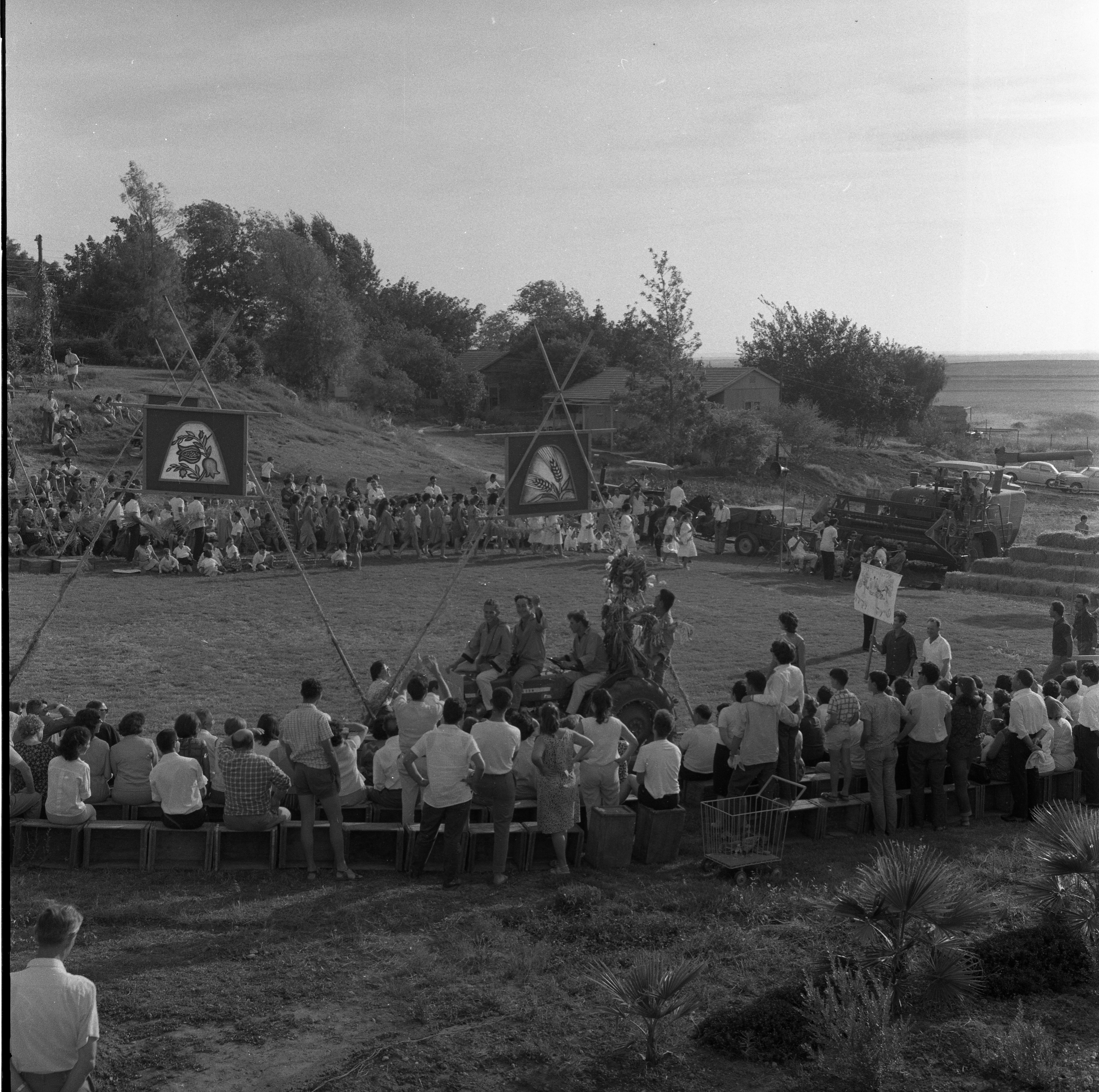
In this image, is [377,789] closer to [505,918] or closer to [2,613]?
[505,918]

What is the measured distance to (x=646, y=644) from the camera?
43.0ft

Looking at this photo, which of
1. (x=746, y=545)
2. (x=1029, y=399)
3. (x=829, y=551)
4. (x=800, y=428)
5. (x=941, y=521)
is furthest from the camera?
(x=1029, y=399)

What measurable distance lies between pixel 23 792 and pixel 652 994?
5.75 meters

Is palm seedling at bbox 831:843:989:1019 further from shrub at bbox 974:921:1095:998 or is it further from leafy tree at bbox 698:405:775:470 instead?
leafy tree at bbox 698:405:775:470

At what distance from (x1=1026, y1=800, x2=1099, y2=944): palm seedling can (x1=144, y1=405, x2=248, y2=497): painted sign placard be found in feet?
29.2

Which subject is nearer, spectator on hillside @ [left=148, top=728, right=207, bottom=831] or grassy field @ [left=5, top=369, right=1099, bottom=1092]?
grassy field @ [left=5, top=369, right=1099, bottom=1092]

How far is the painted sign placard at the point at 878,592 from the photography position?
561 inches

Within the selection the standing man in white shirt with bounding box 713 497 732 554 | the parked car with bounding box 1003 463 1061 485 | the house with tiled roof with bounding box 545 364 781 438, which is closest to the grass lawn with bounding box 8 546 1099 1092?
the standing man in white shirt with bounding box 713 497 732 554

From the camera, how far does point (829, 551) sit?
26922 millimetres

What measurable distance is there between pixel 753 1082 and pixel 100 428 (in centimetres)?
3533

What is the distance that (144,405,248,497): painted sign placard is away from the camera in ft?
43.7

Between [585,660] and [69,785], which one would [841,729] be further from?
[69,785]

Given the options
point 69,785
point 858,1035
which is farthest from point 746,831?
point 69,785

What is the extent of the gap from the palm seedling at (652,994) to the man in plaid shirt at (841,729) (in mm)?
4615
